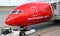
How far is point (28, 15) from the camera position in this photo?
1659 centimetres

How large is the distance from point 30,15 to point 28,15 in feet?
0.88

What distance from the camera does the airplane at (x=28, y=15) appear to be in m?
15.7

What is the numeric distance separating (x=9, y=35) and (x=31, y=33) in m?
2.71

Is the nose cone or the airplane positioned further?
the airplane

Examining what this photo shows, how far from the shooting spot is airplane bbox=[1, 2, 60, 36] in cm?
1574

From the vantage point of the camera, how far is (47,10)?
62.4 feet

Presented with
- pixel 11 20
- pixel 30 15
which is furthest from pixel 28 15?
pixel 11 20

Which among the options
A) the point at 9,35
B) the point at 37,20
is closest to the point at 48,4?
the point at 37,20

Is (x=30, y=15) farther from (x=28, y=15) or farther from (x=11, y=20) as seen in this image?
(x=11, y=20)

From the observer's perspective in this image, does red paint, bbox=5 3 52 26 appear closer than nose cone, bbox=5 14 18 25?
No

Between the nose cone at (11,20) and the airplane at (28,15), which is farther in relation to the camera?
the airplane at (28,15)

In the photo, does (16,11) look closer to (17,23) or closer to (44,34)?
(17,23)

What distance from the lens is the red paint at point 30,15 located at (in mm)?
15758

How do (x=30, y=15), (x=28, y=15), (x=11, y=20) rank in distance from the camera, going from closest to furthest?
(x=11, y=20)
(x=28, y=15)
(x=30, y=15)
